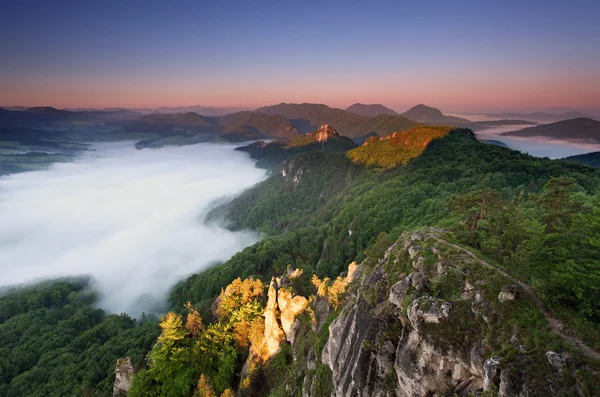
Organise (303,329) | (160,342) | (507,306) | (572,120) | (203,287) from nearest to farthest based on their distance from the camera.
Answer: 1. (507,306)
2. (303,329)
3. (160,342)
4. (203,287)
5. (572,120)

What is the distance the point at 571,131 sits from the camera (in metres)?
164

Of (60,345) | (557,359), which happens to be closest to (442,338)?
(557,359)

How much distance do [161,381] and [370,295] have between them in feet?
136

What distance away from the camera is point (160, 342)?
55.1 meters

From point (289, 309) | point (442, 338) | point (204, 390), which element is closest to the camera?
point (442, 338)

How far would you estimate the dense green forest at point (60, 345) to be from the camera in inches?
3019

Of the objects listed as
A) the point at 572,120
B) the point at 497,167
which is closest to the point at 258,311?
the point at 497,167

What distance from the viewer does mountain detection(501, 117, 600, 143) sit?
153750mm

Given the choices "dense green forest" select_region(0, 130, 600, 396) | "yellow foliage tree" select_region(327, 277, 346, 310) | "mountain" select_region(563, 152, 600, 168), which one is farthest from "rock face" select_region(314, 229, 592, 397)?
"mountain" select_region(563, 152, 600, 168)

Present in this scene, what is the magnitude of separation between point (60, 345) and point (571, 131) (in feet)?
852

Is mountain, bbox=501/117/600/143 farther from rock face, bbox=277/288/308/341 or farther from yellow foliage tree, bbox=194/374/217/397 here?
yellow foliage tree, bbox=194/374/217/397

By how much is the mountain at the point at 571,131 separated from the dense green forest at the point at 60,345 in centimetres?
21465

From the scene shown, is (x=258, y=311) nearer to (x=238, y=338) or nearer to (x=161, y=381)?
(x=238, y=338)

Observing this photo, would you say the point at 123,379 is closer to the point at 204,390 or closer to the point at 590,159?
the point at 204,390
